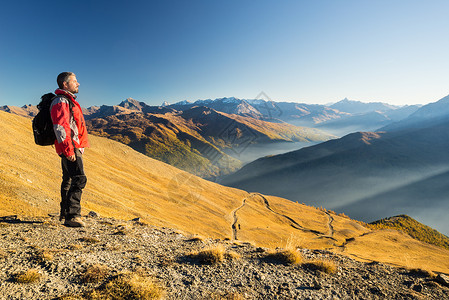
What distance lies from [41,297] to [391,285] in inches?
344

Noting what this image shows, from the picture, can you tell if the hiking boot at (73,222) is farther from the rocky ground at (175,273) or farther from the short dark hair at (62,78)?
the short dark hair at (62,78)

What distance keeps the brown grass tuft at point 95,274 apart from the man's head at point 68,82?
223 inches

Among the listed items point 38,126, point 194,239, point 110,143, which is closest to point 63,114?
point 38,126

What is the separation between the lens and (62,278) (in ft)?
14.4

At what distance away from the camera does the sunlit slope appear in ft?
54.6

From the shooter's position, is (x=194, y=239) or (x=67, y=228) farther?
(x=194, y=239)

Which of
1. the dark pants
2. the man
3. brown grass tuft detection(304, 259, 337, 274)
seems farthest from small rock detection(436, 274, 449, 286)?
the man

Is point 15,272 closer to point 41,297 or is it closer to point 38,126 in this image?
point 41,297

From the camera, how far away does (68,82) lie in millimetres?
6531

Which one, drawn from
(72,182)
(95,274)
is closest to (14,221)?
(72,182)

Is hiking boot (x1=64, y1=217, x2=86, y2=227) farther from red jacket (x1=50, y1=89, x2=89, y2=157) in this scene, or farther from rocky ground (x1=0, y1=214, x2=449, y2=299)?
red jacket (x1=50, y1=89, x2=89, y2=157)

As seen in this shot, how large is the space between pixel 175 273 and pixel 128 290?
146 cm

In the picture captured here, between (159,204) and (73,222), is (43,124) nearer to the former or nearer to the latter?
(73,222)

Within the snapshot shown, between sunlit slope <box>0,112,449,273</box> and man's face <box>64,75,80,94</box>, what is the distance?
25.6 feet
